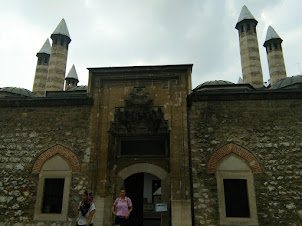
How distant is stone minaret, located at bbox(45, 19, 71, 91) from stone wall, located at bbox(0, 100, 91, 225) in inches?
340

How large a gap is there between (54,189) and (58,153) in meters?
0.93

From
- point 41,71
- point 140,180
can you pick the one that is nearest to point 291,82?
point 140,180

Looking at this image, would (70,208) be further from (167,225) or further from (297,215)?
(297,215)

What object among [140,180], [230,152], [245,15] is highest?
[245,15]

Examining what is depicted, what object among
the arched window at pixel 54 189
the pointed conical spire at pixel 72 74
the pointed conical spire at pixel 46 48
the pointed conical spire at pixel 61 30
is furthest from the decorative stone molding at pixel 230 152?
the pointed conical spire at pixel 72 74

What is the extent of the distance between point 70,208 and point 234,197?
13.1 feet

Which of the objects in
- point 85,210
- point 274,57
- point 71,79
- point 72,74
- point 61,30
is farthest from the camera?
point 72,74

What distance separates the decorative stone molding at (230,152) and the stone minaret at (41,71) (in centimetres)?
1467

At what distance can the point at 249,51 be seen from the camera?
14836 mm

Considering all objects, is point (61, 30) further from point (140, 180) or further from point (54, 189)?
point (140, 180)

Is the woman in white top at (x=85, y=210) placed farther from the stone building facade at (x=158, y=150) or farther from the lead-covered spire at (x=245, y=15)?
the lead-covered spire at (x=245, y=15)

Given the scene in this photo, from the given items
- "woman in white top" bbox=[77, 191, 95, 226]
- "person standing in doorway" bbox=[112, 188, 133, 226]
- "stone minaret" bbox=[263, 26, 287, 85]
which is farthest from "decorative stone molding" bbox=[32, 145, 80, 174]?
"stone minaret" bbox=[263, 26, 287, 85]

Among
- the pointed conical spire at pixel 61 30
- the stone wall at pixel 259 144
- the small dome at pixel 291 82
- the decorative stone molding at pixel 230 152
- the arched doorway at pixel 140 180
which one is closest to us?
the stone wall at pixel 259 144

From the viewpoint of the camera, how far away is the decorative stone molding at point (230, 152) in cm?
598
